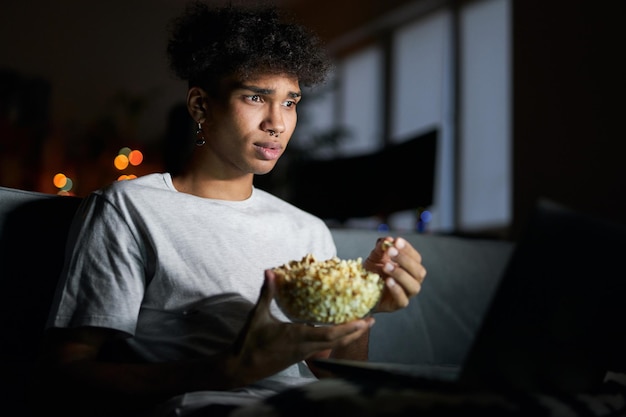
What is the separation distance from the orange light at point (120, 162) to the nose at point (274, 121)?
3.86m

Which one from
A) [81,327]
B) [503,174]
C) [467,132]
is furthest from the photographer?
[467,132]

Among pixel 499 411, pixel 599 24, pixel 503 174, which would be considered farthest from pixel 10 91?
pixel 499 411

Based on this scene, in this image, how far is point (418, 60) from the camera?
5.32m

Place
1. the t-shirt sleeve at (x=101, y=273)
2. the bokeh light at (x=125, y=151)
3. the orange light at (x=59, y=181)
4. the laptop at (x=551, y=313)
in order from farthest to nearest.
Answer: the bokeh light at (x=125, y=151) < the orange light at (x=59, y=181) < the t-shirt sleeve at (x=101, y=273) < the laptop at (x=551, y=313)

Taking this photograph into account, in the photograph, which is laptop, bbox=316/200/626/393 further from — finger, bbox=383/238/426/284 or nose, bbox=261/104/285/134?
nose, bbox=261/104/285/134

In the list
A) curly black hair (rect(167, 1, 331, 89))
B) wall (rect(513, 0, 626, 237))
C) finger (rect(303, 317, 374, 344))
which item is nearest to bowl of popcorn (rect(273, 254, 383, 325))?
finger (rect(303, 317, 374, 344))

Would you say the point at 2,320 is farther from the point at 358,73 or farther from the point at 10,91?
the point at 358,73

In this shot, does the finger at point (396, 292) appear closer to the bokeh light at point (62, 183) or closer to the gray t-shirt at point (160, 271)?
the gray t-shirt at point (160, 271)

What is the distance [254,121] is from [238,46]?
0.45 ft

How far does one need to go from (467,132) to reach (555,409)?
13.7 feet

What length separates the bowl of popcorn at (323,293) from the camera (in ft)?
3.10

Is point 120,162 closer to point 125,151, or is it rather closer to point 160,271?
point 125,151

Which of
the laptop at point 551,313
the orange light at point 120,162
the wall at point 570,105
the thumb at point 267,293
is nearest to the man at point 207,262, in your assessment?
Answer: the thumb at point 267,293

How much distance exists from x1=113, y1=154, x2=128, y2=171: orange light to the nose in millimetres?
3863
